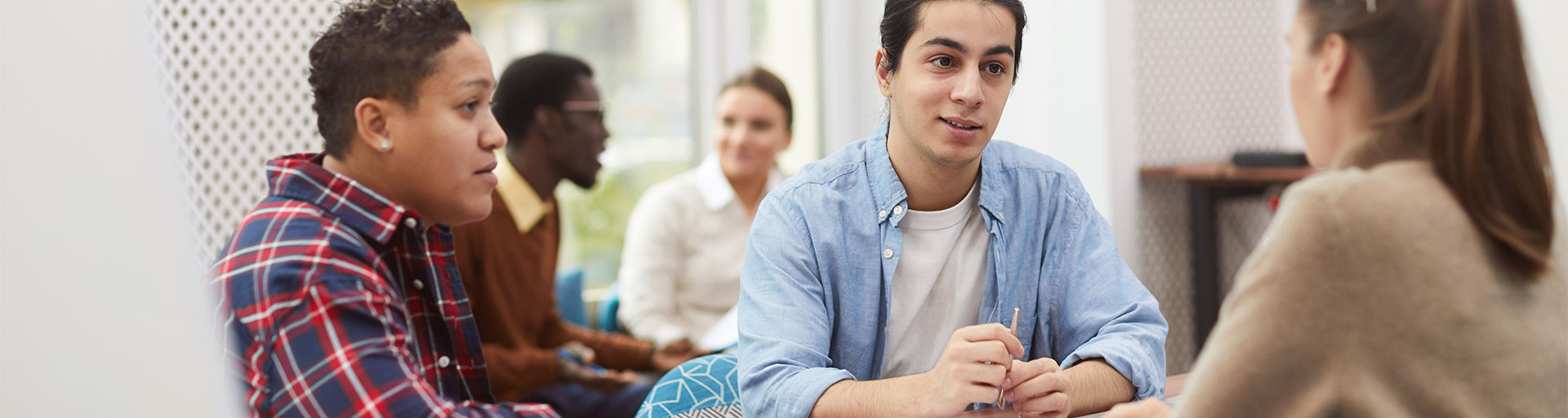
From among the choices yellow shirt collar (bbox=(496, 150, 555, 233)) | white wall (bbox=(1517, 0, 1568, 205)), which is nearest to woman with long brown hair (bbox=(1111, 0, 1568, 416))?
white wall (bbox=(1517, 0, 1568, 205))

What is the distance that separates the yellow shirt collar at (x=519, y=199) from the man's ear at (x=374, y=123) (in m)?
0.98

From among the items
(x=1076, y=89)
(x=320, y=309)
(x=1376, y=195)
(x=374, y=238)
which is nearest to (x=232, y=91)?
(x=374, y=238)

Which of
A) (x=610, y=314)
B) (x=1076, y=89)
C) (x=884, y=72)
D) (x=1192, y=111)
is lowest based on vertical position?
(x=610, y=314)

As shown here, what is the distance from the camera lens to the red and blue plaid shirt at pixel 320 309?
106cm

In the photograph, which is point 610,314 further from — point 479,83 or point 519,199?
point 479,83

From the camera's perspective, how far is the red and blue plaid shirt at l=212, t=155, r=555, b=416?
1.06 metres

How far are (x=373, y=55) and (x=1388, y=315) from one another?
111 centimetres

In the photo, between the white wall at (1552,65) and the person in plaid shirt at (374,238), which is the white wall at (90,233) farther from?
the white wall at (1552,65)

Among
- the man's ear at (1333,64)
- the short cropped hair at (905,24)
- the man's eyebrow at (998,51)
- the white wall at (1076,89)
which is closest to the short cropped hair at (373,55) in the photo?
the short cropped hair at (905,24)

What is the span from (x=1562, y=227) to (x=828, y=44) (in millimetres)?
3208

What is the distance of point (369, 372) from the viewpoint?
1.06m

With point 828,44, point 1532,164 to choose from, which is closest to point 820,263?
point 1532,164

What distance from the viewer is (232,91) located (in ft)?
6.99

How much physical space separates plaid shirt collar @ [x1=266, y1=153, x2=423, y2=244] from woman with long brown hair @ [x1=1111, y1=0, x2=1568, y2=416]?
0.89 m
